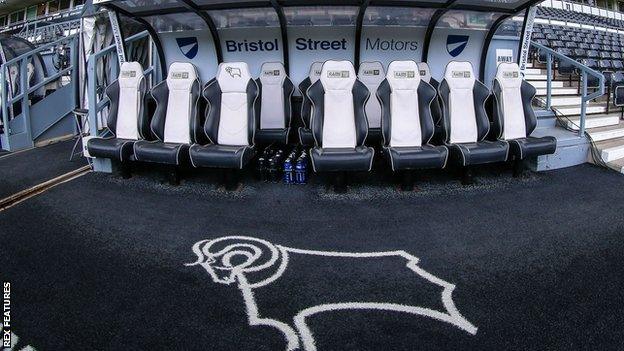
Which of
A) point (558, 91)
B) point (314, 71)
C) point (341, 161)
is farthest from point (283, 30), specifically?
point (558, 91)

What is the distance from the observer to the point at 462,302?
211 centimetres

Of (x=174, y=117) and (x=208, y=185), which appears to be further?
(x=174, y=117)

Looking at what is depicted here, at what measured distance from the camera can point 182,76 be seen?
455 cm

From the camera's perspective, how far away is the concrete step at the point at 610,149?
15.8 ft

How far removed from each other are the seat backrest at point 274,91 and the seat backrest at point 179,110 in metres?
0.85

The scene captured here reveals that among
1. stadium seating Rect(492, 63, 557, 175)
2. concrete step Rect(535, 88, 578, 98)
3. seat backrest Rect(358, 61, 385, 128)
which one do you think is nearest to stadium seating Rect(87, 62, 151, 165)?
seat backrest Rect(358, 61, 385, 128)

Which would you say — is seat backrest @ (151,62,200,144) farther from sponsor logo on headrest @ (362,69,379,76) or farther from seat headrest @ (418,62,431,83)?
seat headrest @ (418,62,431,83)

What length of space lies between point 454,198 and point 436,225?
76cm

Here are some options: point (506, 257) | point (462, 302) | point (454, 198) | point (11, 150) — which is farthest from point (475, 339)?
point (11, 150)

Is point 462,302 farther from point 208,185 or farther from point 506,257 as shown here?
point 208,185

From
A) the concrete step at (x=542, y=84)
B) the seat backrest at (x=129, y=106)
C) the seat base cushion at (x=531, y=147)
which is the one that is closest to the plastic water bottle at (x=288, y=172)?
the seat backrest at (x=129, y=106)

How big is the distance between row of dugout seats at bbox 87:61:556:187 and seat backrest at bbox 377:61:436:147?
0.04ft

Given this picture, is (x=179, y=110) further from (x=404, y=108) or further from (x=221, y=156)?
(x=404, y=108)

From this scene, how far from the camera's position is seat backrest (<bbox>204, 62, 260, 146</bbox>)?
4340 millimetres
